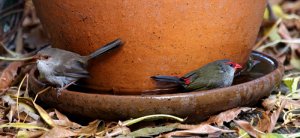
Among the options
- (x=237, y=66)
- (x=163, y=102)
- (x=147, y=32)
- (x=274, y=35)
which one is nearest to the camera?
(x=163, y=102)

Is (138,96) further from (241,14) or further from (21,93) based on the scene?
(21,93)

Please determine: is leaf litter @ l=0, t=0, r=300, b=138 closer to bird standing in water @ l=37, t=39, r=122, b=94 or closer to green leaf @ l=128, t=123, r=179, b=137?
green leaf @ l=128, t=123, r=179, b=137

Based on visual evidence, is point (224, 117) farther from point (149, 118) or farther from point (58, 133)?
point (58, 133)

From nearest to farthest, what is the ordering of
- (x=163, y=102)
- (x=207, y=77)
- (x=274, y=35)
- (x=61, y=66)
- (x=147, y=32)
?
(x=163, y=102), (x=147, y=32), (x=207, y=77), (x=61, y=66), (x=274, y=35)

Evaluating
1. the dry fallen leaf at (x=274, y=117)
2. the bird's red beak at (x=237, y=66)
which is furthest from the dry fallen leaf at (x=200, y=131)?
the bird's red beak at (x=237, y=66)

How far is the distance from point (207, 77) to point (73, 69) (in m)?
0.72

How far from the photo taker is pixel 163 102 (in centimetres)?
246

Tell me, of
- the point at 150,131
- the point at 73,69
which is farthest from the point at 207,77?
the point at 73,69

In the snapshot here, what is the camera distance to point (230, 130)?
256 centimetres

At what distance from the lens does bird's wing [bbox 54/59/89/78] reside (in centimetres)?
282

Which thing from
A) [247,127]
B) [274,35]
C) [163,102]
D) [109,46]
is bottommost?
[247,127]

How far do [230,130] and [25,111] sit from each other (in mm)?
1059

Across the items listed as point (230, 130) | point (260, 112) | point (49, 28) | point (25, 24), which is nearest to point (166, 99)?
point (230, 130)

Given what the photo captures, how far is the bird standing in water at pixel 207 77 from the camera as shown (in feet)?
8.80
